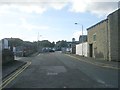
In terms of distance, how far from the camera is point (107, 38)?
158 ft

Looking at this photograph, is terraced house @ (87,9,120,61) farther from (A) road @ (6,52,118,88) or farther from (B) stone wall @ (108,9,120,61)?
(A) road @ (6,52,118,88)

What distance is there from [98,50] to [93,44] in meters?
5.55

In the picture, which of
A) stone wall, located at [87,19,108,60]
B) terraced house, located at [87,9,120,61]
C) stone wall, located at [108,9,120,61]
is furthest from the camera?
stone wall, located at [87,19,108,60]

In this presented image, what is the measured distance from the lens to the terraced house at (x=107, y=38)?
149 feet

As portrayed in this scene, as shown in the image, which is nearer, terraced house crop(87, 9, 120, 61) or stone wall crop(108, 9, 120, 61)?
stone wall crop(108, 9, 120, 61)

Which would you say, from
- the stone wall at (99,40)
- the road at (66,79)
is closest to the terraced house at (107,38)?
the stone wall at (99,40)

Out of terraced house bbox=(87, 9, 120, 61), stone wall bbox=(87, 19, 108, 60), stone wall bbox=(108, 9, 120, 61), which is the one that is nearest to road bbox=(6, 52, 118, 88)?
stone wall bbox=(108, 9, 120, 61)

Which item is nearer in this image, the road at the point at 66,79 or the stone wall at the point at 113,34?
the road at the point at 66,79

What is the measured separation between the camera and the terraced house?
45.6m

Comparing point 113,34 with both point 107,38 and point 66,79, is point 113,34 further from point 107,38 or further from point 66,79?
point 66,79

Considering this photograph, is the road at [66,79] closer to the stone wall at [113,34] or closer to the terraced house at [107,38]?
the stone wall at [113,34]

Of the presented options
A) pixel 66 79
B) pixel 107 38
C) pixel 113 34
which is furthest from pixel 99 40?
pixel 66 79

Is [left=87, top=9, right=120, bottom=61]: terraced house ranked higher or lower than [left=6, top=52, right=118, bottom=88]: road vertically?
higher

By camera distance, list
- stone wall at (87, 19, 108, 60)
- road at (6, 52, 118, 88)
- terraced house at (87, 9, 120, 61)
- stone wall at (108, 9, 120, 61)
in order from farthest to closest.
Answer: stone wall at (87, 19, 108, 60) → terraced house at (87, 9, 120, 61) → stone wall at (108, 9, 120, 61) → road at (6, 52, 118, 88)
